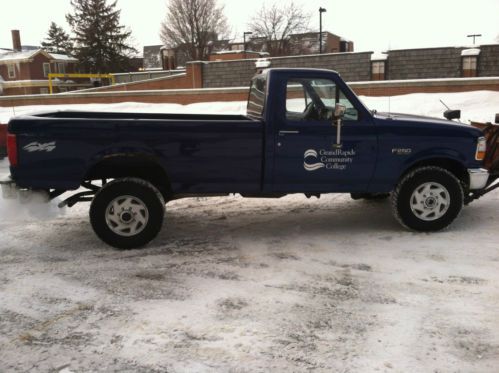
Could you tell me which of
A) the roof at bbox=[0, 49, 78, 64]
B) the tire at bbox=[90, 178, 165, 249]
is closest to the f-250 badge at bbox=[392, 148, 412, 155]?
the tire at bbox=[90, 178, 165, 249]

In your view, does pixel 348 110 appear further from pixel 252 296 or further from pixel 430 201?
pixel 252 296

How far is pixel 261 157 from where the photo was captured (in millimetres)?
5535

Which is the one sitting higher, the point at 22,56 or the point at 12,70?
the point at 22,56

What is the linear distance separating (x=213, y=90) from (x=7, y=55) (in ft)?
158

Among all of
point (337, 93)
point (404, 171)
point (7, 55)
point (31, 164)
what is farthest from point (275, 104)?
point (7, 55)

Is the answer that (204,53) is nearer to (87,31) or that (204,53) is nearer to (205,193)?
(87,31)

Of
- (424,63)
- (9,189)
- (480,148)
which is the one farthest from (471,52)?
(9,189)

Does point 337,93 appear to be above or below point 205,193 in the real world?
above

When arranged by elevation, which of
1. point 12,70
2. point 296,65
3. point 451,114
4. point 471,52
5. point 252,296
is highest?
point 12,70

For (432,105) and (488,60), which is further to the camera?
(488,60)

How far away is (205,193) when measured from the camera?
18.3 ft

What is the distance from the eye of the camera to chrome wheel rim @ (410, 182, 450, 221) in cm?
589

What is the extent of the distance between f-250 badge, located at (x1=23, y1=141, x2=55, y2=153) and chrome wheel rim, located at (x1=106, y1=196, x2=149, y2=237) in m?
0.86

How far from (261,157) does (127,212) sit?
5.36 feet
